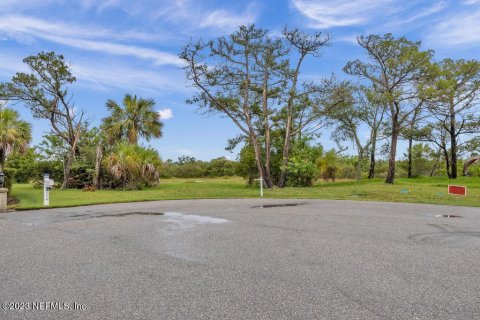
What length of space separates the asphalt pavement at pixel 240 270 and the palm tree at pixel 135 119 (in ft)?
69.2

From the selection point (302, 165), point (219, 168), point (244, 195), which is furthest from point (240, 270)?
point (219, 168)

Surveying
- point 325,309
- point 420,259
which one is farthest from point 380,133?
point 325,309

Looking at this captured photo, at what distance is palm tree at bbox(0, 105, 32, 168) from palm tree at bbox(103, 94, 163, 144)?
1089cm

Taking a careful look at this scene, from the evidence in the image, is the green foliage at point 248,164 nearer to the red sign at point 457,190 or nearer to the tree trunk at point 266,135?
the tree trunk at point 266,135

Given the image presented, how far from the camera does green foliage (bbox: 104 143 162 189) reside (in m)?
21.9

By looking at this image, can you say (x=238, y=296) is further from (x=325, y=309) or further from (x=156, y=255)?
(x=156, y=255)

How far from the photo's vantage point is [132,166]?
22047 mm

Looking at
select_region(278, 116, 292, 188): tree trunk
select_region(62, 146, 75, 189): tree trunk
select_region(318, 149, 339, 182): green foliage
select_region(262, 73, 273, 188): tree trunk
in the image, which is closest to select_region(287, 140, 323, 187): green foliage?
select_region(278, 116, 292, 188): tree trunk

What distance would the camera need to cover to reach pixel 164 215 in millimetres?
9484

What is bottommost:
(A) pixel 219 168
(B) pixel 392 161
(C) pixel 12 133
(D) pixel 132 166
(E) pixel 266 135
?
(D) pixel 132 166

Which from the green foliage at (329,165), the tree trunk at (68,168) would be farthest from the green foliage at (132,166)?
the green foliage at (329,165)

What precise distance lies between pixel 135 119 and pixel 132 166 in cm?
812

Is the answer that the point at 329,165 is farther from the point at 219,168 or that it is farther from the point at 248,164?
the point at 219,168

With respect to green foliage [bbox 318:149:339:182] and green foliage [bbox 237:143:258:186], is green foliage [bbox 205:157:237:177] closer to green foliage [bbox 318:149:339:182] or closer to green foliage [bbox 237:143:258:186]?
green foliage [bbox 318:149:339:182]
